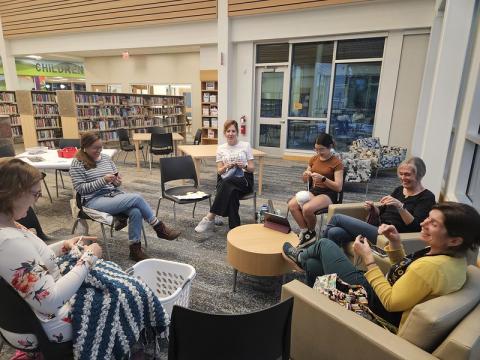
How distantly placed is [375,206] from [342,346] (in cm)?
154

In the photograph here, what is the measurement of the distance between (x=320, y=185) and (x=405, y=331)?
6.62ft

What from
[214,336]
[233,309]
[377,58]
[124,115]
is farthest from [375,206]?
[124,115]

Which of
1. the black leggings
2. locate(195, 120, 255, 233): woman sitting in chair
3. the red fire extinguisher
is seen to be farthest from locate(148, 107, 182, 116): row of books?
the black leggings

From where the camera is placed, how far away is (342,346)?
129 cm

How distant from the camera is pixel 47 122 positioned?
8180 mm

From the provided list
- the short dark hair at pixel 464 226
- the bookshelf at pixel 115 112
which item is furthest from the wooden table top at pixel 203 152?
the bookshelf at pixel 115 112

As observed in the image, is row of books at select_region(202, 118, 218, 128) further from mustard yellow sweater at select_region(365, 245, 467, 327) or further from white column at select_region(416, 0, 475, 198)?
mustard yellow sweater at select_region(365, 245, 467, 327)

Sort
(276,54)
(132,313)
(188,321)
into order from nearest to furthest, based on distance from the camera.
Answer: (188,321) < (132,313) < (276,54)

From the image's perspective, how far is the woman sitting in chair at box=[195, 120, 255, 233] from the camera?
3358 millimetres

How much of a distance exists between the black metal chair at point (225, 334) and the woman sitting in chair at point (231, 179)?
223 centimetres

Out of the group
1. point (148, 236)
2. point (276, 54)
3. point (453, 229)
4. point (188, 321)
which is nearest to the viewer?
point (188, 321)

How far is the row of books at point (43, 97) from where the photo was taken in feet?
25.3

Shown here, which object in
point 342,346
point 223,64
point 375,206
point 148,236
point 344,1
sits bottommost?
point 148,236

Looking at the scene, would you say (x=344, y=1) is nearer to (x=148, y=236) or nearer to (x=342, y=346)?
(x=148, y=236)
